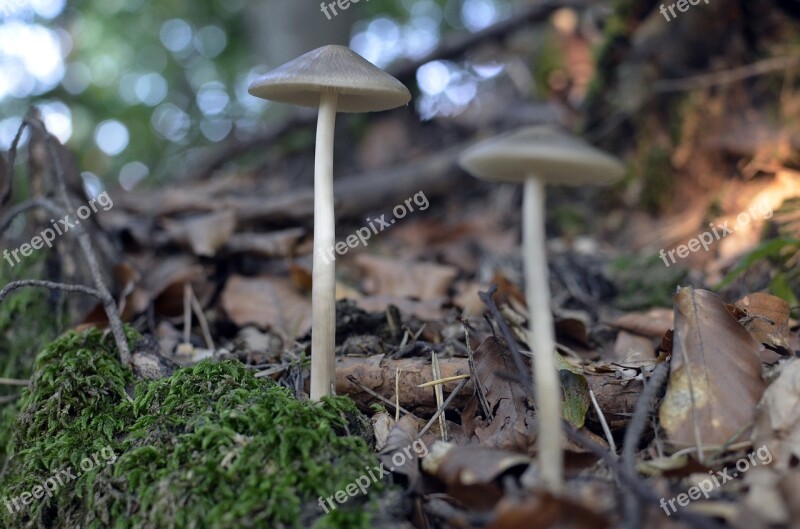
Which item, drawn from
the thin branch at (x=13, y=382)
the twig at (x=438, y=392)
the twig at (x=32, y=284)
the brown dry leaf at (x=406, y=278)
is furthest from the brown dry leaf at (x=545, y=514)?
the thin branch at (x=13, y=382)

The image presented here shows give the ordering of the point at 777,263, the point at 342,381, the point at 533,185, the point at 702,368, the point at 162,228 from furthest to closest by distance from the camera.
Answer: the point at 162,228
the point at 777,263
the point at 342,381
the point at 702,368
the point at 533,185

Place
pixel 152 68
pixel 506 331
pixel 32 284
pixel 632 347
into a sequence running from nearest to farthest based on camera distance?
pixel 506 331, pixel 32 284, pixel 632 347, pixel 152 68

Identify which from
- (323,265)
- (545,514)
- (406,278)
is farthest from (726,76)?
(545,514)

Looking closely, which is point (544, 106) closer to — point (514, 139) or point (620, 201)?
point (620, 201)

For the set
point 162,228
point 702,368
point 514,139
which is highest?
point 514,139

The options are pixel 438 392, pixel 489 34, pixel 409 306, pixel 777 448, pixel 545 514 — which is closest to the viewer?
pixel 545 514

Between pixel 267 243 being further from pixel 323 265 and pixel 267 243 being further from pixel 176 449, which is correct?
pixel 176 449

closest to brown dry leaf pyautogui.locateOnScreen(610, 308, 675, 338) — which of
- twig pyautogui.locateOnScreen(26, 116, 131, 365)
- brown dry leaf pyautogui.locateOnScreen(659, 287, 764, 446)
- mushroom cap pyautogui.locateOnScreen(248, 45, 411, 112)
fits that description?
brown dry leaf pyautogui.locateOnScreen(659, 287, 764, 446)

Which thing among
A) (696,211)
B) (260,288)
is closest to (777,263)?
(696,211)
